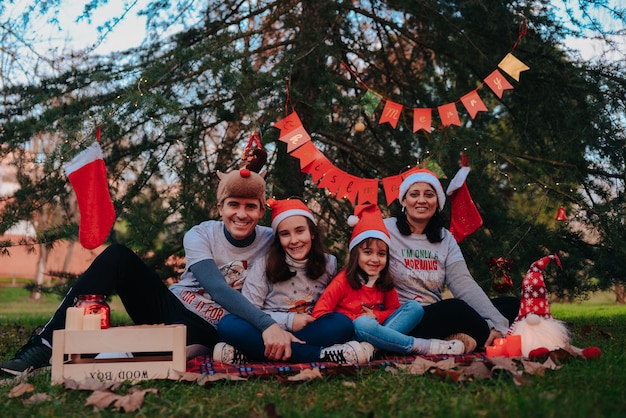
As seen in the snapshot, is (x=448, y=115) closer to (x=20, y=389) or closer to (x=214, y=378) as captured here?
(x=214, y=378)

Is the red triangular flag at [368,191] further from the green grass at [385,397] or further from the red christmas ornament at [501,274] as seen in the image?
the green grass at [385,397]

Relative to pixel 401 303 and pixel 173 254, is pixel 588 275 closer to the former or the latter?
pixel 401 303

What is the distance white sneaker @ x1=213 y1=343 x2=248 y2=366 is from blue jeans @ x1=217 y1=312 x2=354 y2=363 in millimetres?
21

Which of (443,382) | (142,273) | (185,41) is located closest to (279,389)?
(443,382)

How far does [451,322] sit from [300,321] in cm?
77

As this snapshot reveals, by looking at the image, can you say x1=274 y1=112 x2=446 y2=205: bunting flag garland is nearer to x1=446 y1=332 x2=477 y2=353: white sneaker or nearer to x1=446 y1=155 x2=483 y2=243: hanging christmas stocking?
x1=446 y1=155 x2=483 y2=243: hanging christmas stocking

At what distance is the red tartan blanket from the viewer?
8.61 ft

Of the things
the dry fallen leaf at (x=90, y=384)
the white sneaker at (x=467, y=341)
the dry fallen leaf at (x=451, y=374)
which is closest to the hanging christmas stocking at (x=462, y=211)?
the white sneaker at (x=467, y=341)

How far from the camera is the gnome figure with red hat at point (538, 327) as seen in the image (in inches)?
104

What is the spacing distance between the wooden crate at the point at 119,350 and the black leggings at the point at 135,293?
0.37m

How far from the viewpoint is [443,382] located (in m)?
2.29

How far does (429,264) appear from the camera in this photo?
364cm

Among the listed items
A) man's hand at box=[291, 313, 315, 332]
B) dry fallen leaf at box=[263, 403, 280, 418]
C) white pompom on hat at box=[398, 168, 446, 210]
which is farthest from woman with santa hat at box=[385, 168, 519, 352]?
dry fallen leaf at box=[263, 403, 280, 418]

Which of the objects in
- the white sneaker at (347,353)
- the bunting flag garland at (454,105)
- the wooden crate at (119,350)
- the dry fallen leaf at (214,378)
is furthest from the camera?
the bunting flag garland at (454,105)
